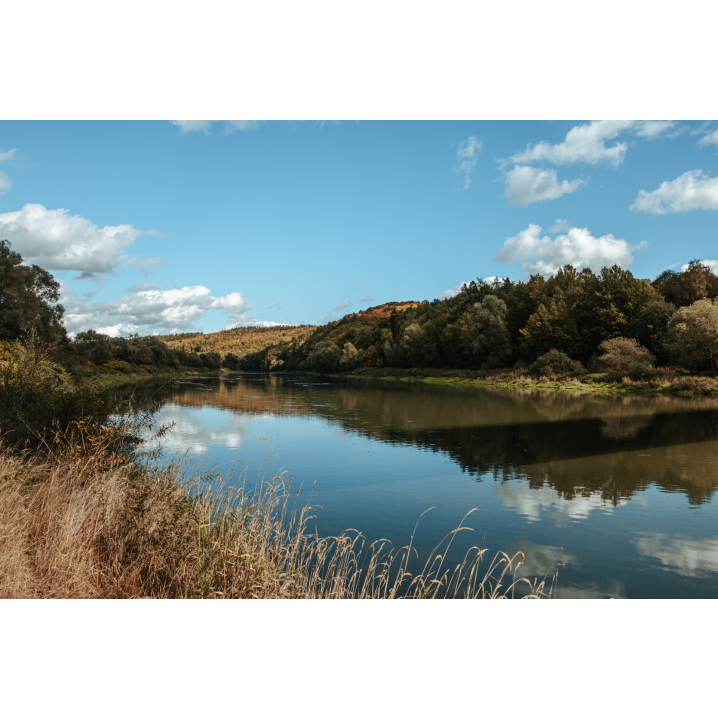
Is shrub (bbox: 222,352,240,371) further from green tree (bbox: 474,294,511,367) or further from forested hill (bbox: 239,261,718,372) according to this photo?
green tree (bbox: 474,294,511,367)

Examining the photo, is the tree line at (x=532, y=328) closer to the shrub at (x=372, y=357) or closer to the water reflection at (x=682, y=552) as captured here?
the shrub at (x=372, y=357)

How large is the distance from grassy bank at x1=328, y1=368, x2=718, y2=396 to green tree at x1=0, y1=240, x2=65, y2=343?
136 ft

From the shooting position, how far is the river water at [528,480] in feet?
24.1

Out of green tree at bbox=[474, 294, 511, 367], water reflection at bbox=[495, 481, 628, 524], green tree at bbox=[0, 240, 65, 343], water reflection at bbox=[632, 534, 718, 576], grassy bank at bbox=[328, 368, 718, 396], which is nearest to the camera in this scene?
water reflection at bbox=[632, 534, 718, 576]

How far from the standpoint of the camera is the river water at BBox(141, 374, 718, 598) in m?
7.34

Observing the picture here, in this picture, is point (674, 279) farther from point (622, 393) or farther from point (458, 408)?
point (458, 408)

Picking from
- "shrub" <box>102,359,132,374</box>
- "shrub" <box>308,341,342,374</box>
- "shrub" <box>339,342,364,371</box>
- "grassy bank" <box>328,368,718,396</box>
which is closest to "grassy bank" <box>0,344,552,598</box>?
"grassy bank" <box>328,368,718,396</box>

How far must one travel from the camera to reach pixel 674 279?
50.6m

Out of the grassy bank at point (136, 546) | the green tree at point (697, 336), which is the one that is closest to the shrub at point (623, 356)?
the green tree at point (697, 336)

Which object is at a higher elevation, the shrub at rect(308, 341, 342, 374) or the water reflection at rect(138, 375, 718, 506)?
the shrub at rect(308, 341, 342, 374)

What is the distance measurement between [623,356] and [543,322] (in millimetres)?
12856

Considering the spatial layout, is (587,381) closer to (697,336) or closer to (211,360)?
(697,336)

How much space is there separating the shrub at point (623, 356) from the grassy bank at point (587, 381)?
4.28 ft

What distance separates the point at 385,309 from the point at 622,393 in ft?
444
